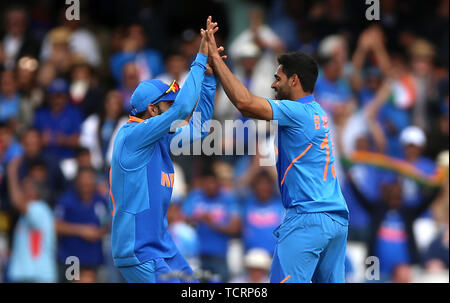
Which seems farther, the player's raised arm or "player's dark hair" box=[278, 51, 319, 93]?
"player's dark hair" box=[278, 51, 319, 93]

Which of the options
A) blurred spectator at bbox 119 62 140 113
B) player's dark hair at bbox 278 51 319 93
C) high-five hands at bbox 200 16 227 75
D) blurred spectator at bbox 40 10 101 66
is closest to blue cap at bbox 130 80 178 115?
high-five hands at bbox 200 16 227 75

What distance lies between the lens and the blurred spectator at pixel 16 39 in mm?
13734

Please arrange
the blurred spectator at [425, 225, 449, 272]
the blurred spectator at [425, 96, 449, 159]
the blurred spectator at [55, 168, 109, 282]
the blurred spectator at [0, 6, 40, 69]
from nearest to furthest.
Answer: the blurred spectator at [425, 225, 449, 272], the blurred spectator at [55, 168, 109, 282], the blurred spectator at [425, 96, 449, 159], the blurred spectator at [0, 6, 40, 69]

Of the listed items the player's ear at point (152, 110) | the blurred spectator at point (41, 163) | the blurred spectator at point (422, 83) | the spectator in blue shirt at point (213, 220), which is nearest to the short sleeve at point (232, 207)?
the spectator in blue shirt at point (213, 220)

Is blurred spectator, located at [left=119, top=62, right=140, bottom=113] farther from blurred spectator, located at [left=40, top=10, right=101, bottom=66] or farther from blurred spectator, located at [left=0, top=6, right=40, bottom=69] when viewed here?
blurred spectator, located at [left=0, top=6, right=40, bottom=69]

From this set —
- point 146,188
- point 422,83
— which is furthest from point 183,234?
point 422,83

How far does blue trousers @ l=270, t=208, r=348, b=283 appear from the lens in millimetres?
6613

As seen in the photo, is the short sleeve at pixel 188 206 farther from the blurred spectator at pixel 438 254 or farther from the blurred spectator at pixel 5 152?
the blurred spectator at pixel 438 254

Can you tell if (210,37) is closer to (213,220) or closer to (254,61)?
(213,220)

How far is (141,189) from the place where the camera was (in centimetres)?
667

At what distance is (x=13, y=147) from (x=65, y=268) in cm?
215

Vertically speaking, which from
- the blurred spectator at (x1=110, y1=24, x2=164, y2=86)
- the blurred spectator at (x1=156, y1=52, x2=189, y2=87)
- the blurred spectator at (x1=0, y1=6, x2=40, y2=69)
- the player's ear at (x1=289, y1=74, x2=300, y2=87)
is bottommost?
the player's ear at (x1=289, y1=74, x2=300, y2=87)

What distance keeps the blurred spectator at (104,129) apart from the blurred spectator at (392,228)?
329 cm

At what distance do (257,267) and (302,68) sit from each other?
150 inches
